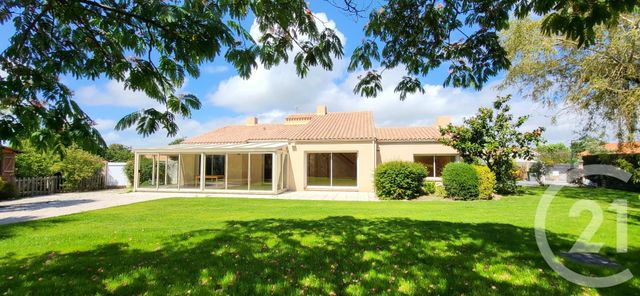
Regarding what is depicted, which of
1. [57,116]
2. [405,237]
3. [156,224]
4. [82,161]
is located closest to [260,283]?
[57,116]

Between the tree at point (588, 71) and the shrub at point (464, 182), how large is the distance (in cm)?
696

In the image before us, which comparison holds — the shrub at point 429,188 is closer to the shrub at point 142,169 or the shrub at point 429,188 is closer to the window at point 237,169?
the window at point 237,169

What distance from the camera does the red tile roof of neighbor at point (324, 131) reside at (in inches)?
859

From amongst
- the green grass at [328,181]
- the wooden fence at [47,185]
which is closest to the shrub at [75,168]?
the wooden fence at [47,185]

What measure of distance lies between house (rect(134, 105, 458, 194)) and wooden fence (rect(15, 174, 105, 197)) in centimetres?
290

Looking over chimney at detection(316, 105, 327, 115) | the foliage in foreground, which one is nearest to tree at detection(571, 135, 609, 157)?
chimney at detection(316, 105, 327, 115)

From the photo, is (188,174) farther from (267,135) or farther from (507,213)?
(507,213)

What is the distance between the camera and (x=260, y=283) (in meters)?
4.35

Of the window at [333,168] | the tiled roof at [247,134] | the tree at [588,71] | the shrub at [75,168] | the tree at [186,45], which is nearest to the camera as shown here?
the tree at [186,45]

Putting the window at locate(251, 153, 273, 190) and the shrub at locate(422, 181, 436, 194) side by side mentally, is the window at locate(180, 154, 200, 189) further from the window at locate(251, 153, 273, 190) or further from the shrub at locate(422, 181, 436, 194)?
the shrub at locate(422, 181, 436, 194)

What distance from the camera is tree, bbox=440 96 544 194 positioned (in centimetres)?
1788

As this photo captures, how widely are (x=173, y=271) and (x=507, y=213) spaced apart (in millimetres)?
11035

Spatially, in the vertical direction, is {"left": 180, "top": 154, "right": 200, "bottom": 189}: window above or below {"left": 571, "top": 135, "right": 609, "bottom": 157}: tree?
below

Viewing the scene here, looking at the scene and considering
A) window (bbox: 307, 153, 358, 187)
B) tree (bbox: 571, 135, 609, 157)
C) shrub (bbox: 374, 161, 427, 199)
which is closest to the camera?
shrub (bbox: 374, 161, 427, 199)
